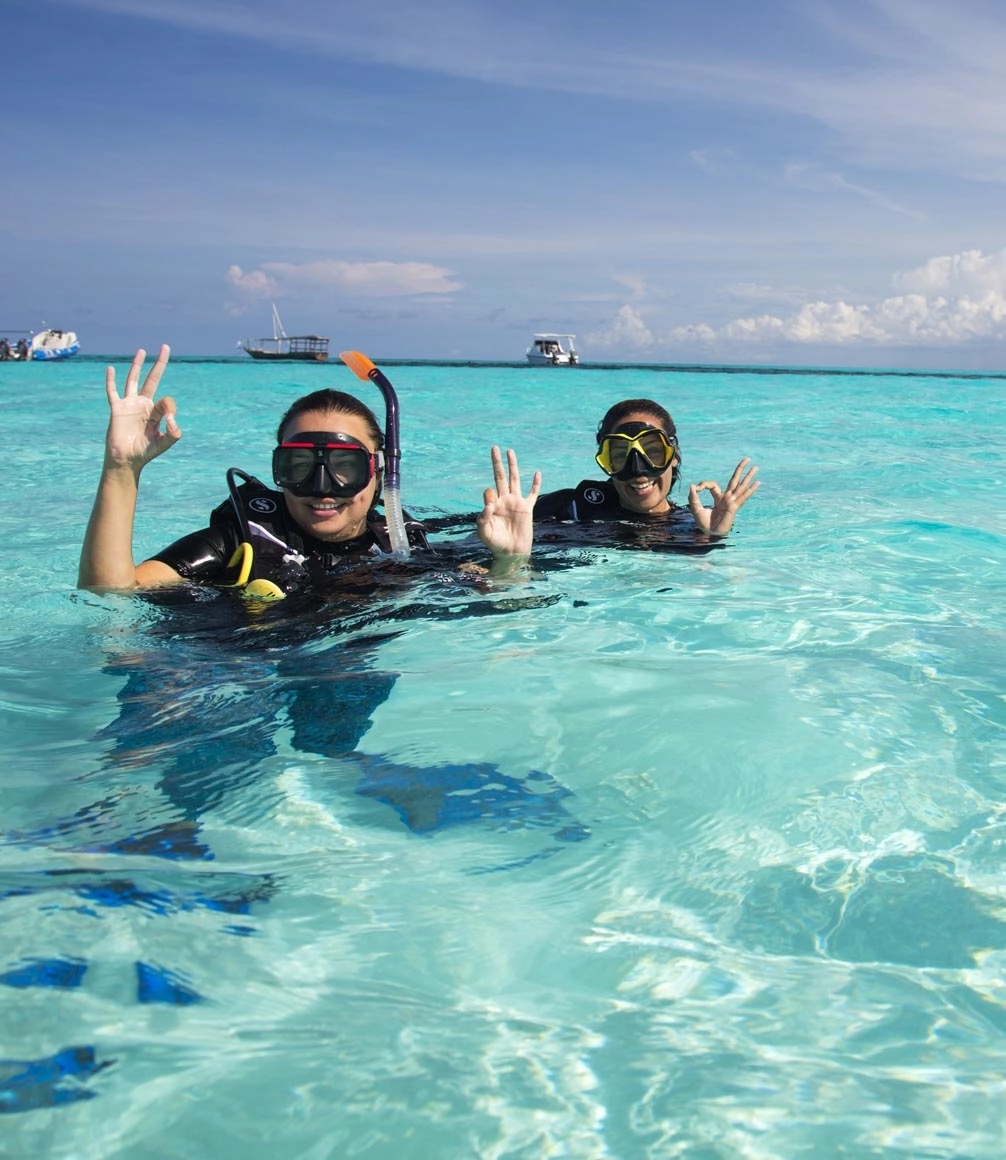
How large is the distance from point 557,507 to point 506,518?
1684 millimetres

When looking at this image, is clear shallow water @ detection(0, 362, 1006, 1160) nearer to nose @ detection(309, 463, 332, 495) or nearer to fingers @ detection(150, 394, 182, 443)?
nose @ detection(309, 463, 332, 495)

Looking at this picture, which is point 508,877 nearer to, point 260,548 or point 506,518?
point 260,548

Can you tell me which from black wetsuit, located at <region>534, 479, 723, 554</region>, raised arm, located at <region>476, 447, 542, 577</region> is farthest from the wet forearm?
black wetsuit, located at <region>534, 479, 723, 554</region>

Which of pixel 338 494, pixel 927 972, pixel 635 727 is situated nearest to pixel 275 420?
pixel 338 494

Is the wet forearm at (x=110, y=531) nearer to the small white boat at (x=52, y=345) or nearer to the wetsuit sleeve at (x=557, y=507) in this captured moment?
the wetsuit sleeve at (x=557, y=507)

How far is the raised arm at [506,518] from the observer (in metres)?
3.74

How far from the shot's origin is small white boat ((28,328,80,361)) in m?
53.8

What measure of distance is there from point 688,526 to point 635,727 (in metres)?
2.83

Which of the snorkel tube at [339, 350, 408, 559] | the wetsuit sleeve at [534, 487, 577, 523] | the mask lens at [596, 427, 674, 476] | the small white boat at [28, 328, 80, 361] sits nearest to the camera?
the snorkel tube at [339, 350, 408, 559]

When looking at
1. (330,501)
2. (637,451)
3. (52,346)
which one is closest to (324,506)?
(330,501)

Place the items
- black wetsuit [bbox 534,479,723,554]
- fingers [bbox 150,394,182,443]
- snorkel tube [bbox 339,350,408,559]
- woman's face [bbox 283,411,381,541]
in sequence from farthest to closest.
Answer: black wetsuit [bbox 534,479,723,554] → snorkel tube [bbox 339,350,408,559] → woman's face [bbox 283,411,381,541] → fingers [bbox 150,394,182,443]

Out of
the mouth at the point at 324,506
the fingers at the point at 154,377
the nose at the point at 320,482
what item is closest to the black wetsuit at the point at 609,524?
the mouth at the point at 324,506

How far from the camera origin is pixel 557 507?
5453 millimetres

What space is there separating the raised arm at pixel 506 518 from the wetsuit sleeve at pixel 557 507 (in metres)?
1.56
